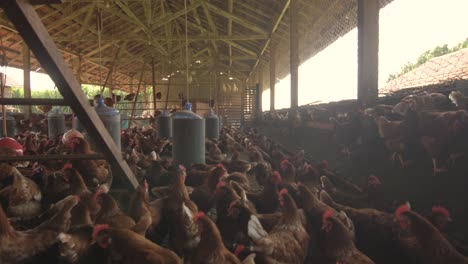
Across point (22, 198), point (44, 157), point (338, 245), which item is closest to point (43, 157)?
point (44, 157)

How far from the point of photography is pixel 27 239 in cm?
163

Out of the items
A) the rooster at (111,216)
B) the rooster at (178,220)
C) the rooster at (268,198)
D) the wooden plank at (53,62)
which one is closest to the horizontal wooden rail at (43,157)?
the wooden plank at (53,62)

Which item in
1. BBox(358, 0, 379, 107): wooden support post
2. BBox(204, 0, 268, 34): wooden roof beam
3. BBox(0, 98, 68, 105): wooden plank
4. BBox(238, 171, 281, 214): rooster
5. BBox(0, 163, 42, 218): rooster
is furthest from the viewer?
BBox(204, 0, 268, 34): wooden roof beam

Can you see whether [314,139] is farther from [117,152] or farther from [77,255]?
[77,255]

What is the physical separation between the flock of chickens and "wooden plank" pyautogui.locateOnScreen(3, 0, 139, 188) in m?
0.41

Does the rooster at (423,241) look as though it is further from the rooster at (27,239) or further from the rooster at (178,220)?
the rooster at (27,239)

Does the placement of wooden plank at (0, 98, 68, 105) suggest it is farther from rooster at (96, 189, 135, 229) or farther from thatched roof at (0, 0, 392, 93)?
thatched roof at (0, 0, 392, 93)

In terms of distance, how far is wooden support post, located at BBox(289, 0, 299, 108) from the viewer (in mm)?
6316

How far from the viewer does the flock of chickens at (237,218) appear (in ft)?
5.26

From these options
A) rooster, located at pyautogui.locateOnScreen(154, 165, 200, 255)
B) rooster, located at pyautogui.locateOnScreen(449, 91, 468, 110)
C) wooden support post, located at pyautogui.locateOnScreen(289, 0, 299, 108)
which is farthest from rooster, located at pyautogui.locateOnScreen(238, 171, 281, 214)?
wooden support post, located at pyautogui.locateOnScreen(289, 0, 299, 108)

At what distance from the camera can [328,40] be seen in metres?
5.72

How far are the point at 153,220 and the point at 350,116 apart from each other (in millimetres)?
2638

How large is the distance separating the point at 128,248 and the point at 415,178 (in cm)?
228

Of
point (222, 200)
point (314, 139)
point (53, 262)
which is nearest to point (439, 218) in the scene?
point (222, 200)
